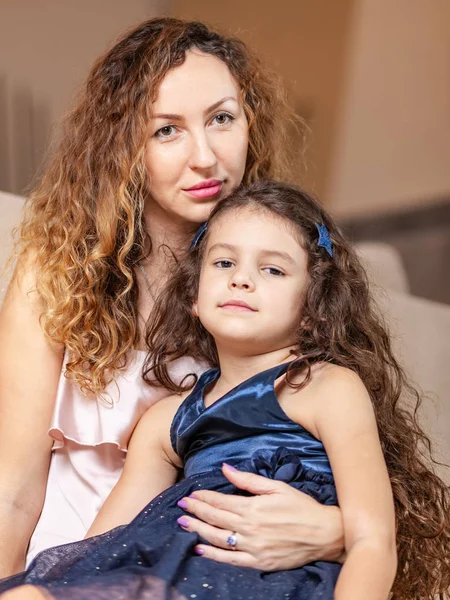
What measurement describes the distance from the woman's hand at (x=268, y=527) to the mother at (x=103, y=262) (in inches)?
15.5

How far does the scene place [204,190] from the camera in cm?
174

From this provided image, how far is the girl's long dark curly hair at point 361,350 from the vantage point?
5.25 ft

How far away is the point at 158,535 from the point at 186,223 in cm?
69

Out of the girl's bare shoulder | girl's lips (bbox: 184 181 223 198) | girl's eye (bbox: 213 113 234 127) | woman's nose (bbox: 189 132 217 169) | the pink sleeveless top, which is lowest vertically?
the pink sleeveless top

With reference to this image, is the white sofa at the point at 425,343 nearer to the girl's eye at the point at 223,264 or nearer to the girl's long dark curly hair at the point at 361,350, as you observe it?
the girl's long dark curly hair at the point at 361,350

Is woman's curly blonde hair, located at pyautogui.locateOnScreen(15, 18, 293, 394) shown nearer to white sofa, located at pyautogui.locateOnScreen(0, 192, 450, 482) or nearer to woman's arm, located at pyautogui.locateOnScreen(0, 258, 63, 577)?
Result: woman's arm, located at pyautogui.locateOnScreen(0, 258, 63, 577)

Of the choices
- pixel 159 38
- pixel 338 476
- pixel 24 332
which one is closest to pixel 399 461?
pixel 338 476

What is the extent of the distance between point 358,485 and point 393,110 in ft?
12.6

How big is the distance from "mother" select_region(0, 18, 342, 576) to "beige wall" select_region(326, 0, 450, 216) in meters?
3.00

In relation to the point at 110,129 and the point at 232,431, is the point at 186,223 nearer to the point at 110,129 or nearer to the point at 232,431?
the point at 110,129

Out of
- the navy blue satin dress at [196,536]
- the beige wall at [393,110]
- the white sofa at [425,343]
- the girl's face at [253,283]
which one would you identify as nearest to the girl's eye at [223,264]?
the girl's face at [253,283]

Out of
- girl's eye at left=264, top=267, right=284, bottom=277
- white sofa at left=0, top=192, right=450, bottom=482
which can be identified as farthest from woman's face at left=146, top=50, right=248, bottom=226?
white sofa at left=0, top=192, right=450, bottom=482

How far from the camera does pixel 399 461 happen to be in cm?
165

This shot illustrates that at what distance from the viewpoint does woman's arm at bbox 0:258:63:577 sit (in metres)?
1.73
